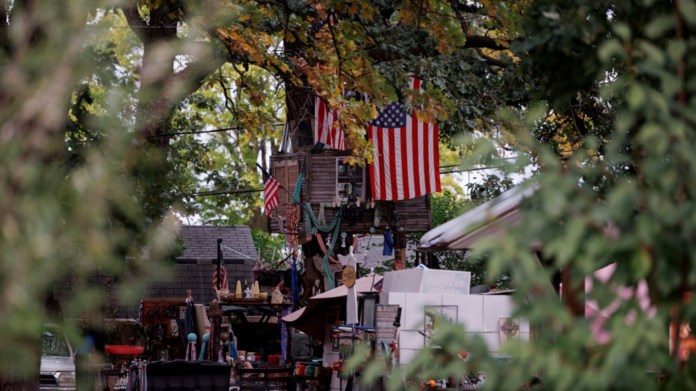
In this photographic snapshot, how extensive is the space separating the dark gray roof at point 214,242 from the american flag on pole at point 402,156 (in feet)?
42.4

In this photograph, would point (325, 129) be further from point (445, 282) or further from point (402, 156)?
point (445, 282)

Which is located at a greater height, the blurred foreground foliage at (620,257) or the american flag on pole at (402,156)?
the american flag on pole at (402,156)

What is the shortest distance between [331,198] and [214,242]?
12.7m

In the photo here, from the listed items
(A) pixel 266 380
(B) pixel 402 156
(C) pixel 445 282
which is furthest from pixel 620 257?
(B) pixel 402 156

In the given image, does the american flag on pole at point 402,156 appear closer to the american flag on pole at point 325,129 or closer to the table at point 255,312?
the american flag on pole at point 325,129

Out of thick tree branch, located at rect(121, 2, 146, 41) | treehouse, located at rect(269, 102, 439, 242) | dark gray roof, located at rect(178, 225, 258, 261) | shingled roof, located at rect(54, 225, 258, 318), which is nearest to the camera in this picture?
thick tree branch, located at rect(121, 2, 146, 41)

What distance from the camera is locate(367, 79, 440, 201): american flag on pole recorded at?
24453 millimetres

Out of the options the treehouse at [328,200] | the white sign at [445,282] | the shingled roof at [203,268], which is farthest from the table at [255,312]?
the shingled roof at [203,268]

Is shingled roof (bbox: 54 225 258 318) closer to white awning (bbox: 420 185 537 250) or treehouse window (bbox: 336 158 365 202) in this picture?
treehouse window (bbox: 336 158 365 202)

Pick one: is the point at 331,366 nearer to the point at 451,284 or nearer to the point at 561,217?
the point at 451,284

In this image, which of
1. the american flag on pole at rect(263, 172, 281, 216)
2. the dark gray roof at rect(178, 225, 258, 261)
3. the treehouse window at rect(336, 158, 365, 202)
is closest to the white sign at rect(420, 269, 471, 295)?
the american flag on pole at rect(263, 172, 281, 216)

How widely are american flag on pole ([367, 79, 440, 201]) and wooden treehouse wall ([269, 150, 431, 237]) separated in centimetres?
195

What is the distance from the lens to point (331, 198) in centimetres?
2883

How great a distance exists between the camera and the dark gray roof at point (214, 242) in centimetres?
3878
